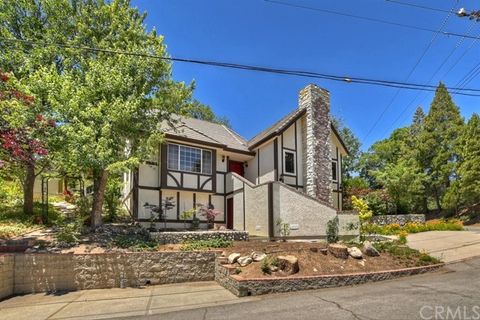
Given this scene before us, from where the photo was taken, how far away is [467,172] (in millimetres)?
25531

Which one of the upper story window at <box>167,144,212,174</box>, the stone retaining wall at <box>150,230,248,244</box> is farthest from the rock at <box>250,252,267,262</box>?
the upper story window at <box>167,144,212,174</box>

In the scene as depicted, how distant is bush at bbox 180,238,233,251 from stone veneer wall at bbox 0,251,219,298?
684 millimetres

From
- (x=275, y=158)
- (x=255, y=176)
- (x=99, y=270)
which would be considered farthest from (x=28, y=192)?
(x=275, y=158)

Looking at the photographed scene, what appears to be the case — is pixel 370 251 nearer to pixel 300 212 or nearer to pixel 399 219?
pixel 300 212

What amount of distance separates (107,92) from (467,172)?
83.6 ft

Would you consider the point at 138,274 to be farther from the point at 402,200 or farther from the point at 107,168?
the point at 402,200

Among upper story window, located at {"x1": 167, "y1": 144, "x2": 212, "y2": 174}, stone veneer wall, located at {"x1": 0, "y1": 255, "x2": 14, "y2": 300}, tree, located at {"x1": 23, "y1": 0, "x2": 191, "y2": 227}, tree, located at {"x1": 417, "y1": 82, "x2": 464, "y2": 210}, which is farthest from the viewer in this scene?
tree, located at {"x1": 417, "y1": 82, "x2": 464, "y2": 210}

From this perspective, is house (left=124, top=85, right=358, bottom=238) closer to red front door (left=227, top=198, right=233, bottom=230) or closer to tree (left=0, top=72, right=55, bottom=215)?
red front door (left=227, top=198, right=233, bottom=230)

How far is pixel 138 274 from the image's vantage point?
36.1ft

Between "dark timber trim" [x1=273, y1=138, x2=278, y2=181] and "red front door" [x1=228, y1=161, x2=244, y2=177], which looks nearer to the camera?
"dark timber trim" [x1=273, y1=138, x2=278, y2=181]

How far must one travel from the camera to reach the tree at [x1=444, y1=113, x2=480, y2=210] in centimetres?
2528

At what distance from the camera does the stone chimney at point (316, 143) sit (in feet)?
65.7

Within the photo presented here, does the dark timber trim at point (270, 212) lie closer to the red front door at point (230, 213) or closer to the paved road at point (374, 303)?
the red front door at point (230, 213)

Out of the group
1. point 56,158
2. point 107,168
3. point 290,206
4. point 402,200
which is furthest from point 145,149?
point 402,200
